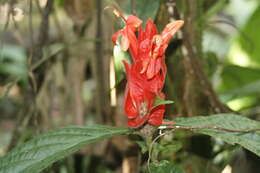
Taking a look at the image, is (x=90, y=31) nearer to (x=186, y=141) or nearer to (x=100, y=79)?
Answer: (x=100, y=79)

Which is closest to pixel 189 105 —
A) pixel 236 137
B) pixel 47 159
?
pixel 236 137

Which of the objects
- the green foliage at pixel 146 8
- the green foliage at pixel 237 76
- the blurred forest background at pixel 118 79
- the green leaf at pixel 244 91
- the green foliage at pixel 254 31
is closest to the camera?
the green foliage at pixel 146 8

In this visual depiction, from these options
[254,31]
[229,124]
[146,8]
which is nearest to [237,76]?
[254,31]

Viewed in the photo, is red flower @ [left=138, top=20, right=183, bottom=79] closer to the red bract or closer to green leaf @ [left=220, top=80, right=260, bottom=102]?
the red bract

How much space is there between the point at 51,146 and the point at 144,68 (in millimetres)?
265

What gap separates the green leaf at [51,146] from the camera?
105 centimetres

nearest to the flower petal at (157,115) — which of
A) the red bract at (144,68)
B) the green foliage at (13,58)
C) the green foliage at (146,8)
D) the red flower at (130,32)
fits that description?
the red bract at (144,68)

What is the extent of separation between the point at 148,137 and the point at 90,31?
3.34 feet

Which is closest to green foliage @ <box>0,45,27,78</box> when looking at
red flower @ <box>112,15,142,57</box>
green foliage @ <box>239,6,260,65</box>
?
green foliage @ <box>239,6,260,65</box>

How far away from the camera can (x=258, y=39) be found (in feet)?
7.77

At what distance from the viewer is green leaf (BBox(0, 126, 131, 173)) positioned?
3.45ft

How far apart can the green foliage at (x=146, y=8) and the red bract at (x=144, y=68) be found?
26cm

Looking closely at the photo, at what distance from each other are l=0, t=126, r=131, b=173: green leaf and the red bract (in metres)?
0.06

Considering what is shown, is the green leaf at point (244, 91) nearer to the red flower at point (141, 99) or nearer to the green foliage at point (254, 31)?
the green foliage at point (254, 31)
